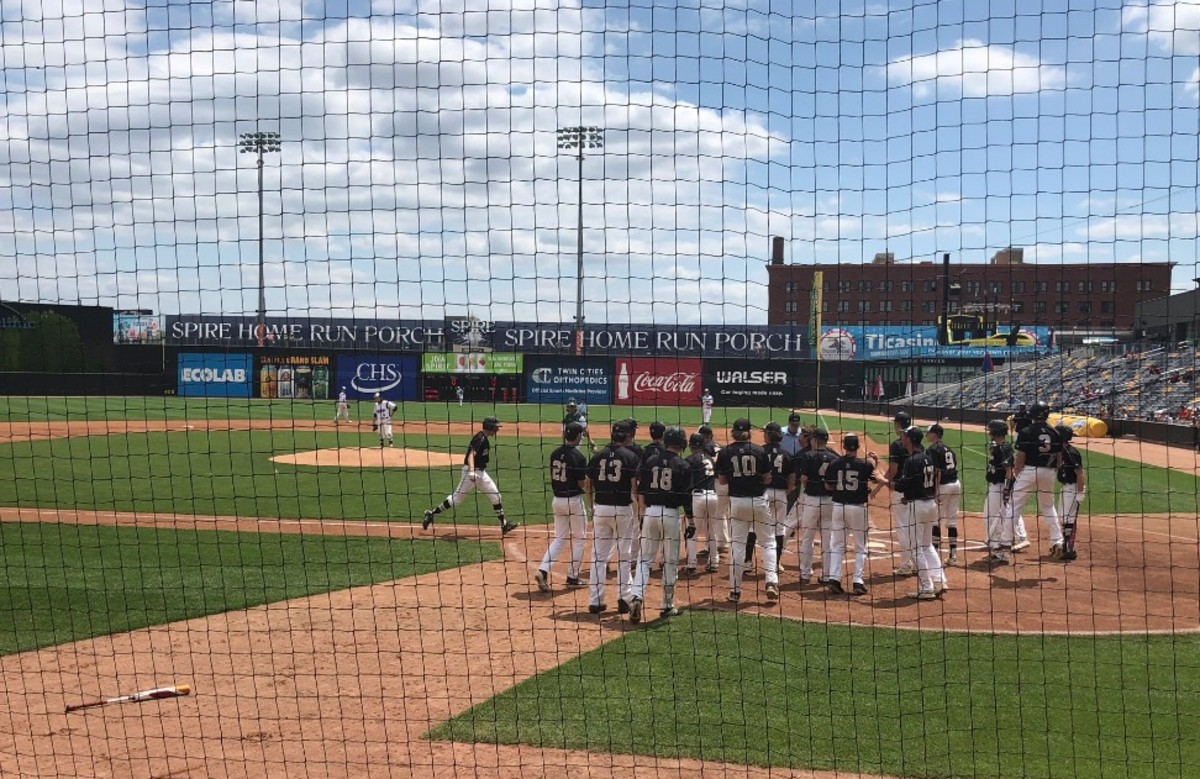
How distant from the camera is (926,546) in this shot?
1025 centimetres

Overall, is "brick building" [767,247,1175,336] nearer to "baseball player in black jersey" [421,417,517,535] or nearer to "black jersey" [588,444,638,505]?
"black jersey" [588,444,638,505]

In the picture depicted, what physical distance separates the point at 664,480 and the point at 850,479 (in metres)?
2.17

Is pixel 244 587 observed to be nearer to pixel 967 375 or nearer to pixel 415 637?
pixel 415 637

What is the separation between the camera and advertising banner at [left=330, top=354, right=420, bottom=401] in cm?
4756

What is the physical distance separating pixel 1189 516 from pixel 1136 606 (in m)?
7.43

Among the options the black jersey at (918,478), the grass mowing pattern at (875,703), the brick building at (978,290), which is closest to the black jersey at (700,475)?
the black jersey at (918,478)

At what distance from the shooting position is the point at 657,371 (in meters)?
49.5

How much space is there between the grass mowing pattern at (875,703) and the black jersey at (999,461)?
408 centimetres

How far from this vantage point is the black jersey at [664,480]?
9461mm

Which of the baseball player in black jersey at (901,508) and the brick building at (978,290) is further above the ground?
the brick building at (978,290)

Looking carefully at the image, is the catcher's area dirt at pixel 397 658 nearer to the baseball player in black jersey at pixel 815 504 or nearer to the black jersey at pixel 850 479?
the baseball player in black jersey at pixel 815 504

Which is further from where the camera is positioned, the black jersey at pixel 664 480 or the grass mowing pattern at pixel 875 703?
the black jersey at pixel 664 480

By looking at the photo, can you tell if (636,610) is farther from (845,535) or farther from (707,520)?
(845,535)

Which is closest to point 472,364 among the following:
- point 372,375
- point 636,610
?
point 372,375
